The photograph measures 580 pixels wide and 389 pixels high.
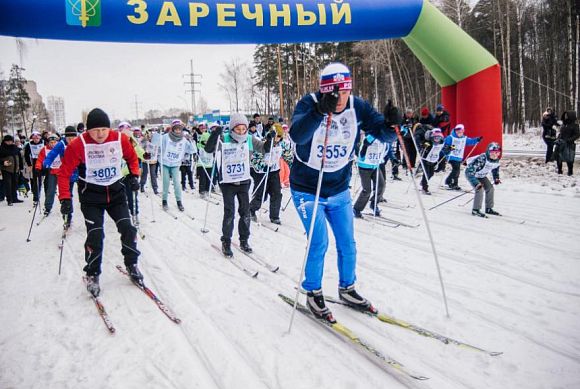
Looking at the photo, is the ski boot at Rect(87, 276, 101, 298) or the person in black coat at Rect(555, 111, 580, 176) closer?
the ski boot at Rect(87, 276, 101, 298)

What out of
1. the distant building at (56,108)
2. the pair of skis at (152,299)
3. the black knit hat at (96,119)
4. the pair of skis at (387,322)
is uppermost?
the distant building at (56,108)

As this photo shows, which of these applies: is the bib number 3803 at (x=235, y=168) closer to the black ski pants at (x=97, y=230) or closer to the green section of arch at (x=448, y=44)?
A: the black ski pants at (x=97, y=230)

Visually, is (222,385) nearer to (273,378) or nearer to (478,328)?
Answer: (273,378)

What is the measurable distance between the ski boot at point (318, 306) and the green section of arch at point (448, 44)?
7.76m

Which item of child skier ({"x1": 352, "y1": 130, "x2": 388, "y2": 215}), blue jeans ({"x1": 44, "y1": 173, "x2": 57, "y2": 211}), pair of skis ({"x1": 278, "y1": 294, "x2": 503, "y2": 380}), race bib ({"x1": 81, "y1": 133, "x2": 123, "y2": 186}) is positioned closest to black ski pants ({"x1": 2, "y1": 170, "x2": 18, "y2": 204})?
Answer: blue jeans ({"x1": 44, "y1": 173, "x2": 57, "y2": 211})

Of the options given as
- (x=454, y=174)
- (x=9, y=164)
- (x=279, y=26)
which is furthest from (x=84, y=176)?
(x=454, y=174)

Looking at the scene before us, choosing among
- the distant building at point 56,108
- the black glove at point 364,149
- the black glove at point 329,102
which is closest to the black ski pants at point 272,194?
the black glove at point 364,149

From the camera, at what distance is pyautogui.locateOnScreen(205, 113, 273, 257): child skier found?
5.19 metres

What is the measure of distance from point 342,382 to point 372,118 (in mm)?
2078

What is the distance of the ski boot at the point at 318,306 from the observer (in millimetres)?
3030

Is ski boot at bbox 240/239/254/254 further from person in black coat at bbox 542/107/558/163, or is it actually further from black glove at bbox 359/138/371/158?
person in black coat at bbox 542/107/558/163

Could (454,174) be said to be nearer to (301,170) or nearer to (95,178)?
(301,170)

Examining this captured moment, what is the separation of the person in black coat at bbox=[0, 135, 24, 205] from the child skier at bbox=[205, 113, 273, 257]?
8.27m

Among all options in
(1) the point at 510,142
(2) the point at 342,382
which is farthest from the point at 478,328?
(1) the point at 510,142
